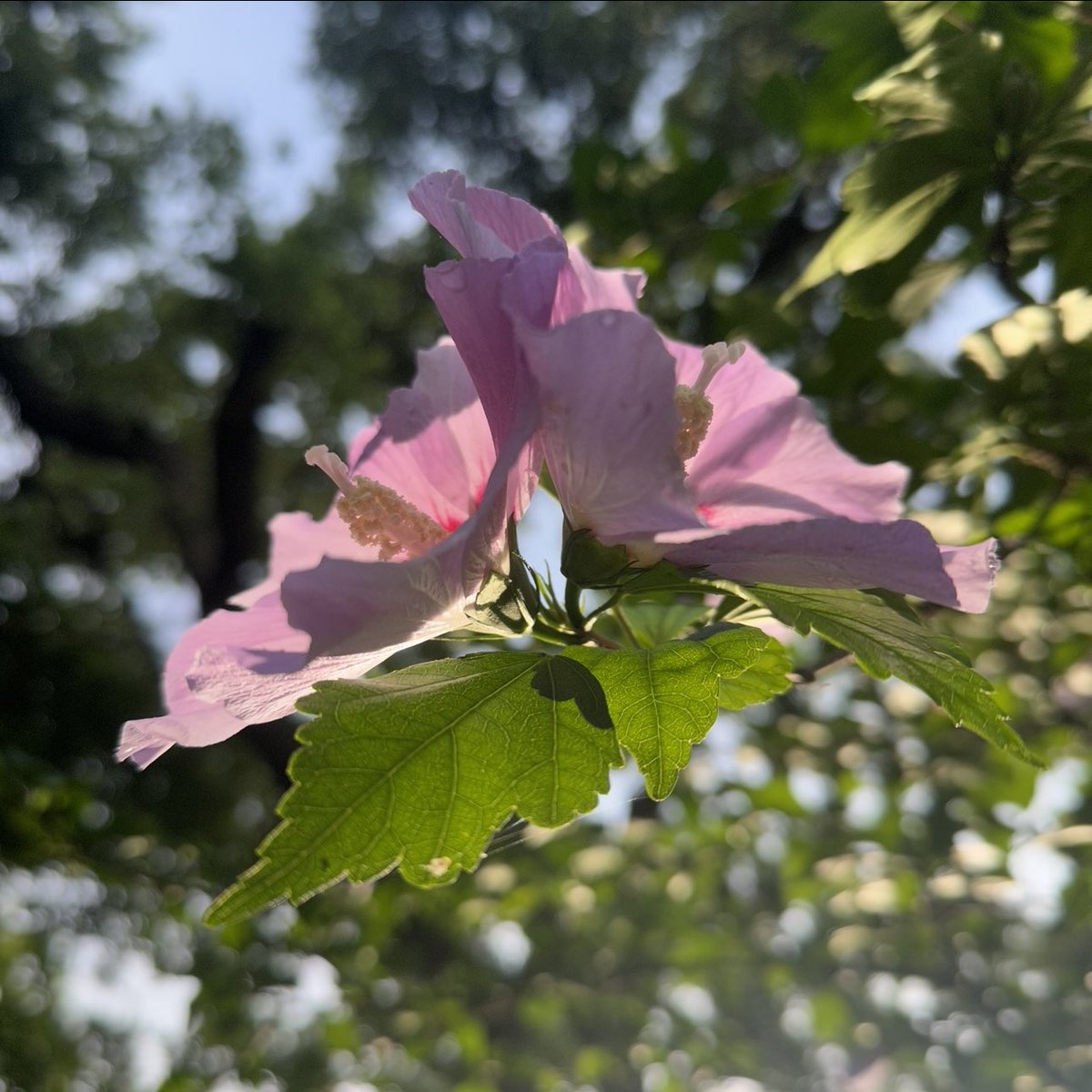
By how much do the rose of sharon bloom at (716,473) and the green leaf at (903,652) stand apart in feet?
0.04

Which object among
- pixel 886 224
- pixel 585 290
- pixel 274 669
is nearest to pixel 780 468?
pixel 585 290

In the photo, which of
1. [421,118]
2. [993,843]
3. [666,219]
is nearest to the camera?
[666,219]

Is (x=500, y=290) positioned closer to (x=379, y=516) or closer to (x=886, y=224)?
(x=379, y=516)

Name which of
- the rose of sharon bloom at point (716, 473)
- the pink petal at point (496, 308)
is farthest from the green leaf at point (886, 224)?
the pink petal at point (496, 308)

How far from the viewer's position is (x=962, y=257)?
89 cm

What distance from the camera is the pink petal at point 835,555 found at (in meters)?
0.41

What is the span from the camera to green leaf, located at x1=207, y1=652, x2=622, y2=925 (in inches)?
16.5

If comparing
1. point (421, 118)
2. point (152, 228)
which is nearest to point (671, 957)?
point (152, 228)

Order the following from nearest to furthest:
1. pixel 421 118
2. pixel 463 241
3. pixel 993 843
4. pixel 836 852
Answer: pixel 463 241 < pixel 993 843 < pixel 836 852 < pixel 421 118

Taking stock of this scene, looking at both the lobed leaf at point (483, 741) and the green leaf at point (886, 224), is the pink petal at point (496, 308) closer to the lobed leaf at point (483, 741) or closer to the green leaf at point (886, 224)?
the lobed leaf at point (483, 741)

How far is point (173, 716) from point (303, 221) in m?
4.53

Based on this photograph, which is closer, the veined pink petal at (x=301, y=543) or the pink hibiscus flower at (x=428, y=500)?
the pink hibiscus flower at (x=428, y=500)

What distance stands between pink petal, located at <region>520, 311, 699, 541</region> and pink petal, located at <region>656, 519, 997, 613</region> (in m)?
0.02

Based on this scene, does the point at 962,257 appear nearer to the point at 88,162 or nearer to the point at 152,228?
the point at 152,228
